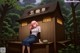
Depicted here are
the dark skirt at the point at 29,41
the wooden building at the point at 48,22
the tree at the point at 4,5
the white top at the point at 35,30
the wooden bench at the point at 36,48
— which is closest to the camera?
the wooden bench at the point at 36,48

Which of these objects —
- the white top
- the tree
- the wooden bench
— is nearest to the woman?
the white top

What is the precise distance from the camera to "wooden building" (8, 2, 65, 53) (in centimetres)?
800

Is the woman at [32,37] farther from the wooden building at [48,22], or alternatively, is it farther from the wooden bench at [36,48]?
the wooden building at [48,22]

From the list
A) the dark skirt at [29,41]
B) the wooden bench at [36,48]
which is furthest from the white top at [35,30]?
the wooden bench at [36,48]

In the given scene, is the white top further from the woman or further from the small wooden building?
the small wooden building

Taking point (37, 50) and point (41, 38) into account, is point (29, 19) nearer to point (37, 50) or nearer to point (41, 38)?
point (41, 38)

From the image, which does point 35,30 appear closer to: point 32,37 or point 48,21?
point 32,37

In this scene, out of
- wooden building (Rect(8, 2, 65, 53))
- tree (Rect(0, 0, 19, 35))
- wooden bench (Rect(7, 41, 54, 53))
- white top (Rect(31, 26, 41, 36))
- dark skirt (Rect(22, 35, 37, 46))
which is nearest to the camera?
wooden bench (Rect(7, 41, 54, 53))

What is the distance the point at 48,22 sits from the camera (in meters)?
8.20

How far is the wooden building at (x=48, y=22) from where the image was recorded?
800cm

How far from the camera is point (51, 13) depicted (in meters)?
8.08

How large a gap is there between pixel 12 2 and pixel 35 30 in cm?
281

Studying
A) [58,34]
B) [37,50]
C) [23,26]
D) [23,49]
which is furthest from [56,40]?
[23,26]

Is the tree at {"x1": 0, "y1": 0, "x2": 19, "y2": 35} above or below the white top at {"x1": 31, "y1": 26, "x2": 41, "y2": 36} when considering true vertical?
above
